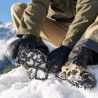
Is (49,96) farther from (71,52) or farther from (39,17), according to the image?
(39,17)

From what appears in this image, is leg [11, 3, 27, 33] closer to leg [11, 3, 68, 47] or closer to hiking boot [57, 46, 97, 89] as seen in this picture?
leg [11, 3, 68, 47]

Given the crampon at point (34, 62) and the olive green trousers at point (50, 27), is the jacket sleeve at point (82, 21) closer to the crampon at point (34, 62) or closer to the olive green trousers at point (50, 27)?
the crampon at point (34, 62)

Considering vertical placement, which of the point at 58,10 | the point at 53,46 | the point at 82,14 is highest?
the point at 82,14

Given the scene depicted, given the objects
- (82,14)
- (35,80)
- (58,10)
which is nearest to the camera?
(35,80)

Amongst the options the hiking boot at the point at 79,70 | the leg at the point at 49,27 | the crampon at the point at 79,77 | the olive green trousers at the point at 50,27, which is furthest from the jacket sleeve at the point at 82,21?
the leg at the point at 49,27

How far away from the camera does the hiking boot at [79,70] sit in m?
5.44

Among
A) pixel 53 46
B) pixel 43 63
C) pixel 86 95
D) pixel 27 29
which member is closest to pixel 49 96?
pixel 86 95

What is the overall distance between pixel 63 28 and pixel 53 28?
0.66ft

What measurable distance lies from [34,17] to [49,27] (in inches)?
45.0

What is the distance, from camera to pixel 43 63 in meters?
5.96

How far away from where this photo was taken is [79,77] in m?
5.49

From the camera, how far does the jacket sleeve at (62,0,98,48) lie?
6.19 meters

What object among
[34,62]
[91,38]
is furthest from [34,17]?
[91,38]

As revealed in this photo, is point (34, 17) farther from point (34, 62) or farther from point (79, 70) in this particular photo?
point (79, 70)
